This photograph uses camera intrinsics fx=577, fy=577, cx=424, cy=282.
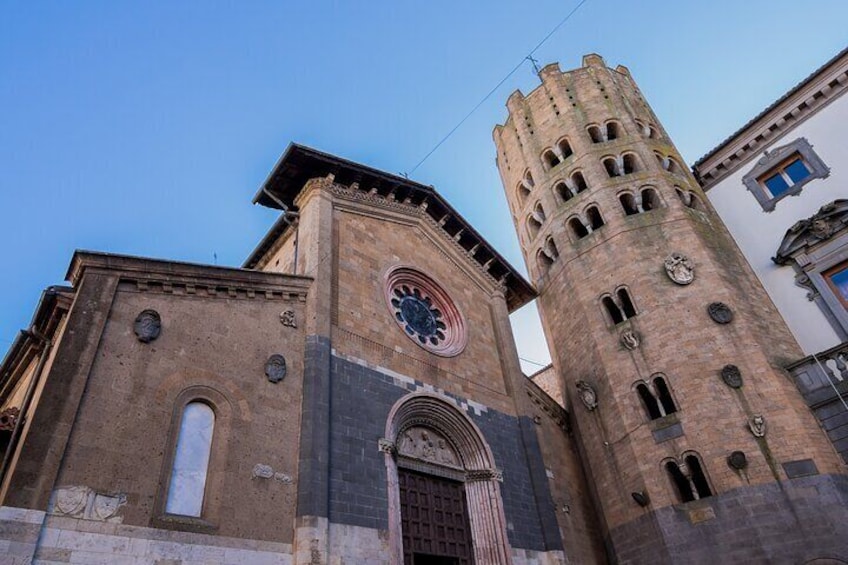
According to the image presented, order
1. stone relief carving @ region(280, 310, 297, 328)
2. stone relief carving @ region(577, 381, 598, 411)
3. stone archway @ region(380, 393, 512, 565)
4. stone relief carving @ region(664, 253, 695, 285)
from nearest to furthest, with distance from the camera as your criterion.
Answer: stone relief carving @ region(280, 310, 297, 328)
stone archway @ region(380, 393, 512, 565)
stone relief carving @ region(664, 253, 695, 285)
stone relief carving @ region(577, 381, 598, 411)

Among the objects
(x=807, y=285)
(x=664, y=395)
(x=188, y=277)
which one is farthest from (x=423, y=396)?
(x=807, y=285)

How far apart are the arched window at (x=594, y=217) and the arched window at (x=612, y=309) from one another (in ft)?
9.97

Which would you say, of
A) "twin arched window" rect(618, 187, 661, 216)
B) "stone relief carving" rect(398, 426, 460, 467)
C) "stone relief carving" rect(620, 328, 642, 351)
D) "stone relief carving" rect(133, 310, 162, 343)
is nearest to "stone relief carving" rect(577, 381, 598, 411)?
"stone relief carving" rect(620, 328, 642, 351)

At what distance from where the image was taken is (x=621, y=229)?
62.8 ft

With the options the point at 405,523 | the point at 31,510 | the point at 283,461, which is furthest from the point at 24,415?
the point at 405,523

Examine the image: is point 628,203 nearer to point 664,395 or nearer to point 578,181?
point 578,181

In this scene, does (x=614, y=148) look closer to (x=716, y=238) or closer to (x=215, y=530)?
(x=716, y=238)

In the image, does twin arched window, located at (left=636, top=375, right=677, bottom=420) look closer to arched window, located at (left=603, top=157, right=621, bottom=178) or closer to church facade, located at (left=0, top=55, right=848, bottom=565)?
church facade, located at (left=0, top=55, right=848, bottom=565)

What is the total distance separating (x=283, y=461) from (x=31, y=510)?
373cm

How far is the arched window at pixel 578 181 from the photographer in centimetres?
2161

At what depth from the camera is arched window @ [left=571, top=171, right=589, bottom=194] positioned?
2161cm

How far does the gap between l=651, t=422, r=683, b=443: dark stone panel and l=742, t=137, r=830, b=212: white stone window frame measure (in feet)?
27.1

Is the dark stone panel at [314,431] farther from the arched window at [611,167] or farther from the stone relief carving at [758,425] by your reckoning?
the arched window at [611,167]

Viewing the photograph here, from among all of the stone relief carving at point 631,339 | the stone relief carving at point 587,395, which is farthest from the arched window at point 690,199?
the stone relief carving at point 587,395
